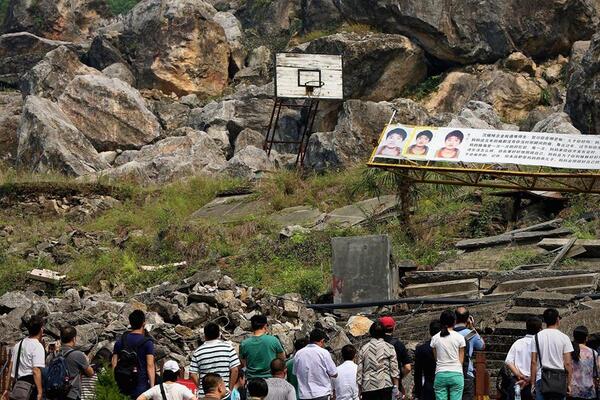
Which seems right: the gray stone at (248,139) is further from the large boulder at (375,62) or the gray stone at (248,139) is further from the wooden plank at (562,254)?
the wooden plank at (562,254)

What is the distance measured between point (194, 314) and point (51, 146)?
734 inches

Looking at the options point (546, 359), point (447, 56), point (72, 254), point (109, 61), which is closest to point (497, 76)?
point (447, 56)

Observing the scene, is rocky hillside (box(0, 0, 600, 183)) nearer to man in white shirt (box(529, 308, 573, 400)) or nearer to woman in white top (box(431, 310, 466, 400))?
woman in white top (box(431, 310, 466, 400))

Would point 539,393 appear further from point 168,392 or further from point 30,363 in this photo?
point 30,363

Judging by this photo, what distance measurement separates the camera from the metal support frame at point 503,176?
22422mm

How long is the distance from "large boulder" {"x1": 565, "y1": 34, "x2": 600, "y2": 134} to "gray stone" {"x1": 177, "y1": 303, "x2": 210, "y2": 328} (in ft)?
46.7

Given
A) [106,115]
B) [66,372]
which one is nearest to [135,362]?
[66,372]

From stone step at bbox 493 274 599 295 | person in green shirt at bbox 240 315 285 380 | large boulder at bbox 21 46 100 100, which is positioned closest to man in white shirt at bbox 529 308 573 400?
person in green shirt at bbox 240 315 285 380

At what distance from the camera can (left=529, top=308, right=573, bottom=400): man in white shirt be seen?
11836mm

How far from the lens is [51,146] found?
36.5 metres

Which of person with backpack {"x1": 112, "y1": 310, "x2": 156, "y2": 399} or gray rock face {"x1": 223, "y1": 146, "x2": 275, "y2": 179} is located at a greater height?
person with backpack {"x1": 112, "y1": 310, "x2": 156, "y2": 399}

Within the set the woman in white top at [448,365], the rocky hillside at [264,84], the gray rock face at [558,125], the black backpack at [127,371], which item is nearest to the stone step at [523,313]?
the woman in white top at [448,365]

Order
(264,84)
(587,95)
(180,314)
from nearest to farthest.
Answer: (180,314), (587,95), (264,84)

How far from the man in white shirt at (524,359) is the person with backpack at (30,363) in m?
4.26
